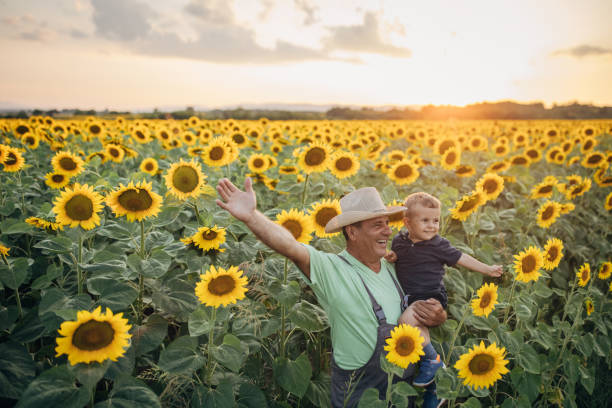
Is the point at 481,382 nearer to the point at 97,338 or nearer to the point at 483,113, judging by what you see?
the point at 97,338

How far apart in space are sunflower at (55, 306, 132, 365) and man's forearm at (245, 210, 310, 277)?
2.82 ft

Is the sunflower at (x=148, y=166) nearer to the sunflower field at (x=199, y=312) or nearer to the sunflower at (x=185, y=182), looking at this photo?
the sunflower field at (x=199, y=312)

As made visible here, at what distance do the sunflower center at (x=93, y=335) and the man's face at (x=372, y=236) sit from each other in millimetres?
1631

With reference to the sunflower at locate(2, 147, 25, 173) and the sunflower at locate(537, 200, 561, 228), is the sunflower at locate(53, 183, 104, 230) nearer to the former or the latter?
the sunflower at locate(2, 147, 25, 173)

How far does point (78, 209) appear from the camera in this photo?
2303 millimetres

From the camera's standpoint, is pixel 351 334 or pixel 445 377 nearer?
pixel 445 377

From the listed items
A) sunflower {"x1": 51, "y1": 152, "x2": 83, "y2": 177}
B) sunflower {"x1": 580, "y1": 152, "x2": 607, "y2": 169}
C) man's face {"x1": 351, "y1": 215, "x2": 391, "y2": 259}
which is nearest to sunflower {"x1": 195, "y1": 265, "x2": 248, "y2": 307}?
man's face {"x1": 351, "y1": 215, "x2": 391, "y2": 259}

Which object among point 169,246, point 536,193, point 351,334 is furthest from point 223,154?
point 536,193

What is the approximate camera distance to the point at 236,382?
2201 millimetres

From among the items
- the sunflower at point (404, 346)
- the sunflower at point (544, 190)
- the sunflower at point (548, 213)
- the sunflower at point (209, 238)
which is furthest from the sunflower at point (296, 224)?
the sunflower at point (544, 190)

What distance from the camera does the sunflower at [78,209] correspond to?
2.30 m

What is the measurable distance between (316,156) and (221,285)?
2.13 m

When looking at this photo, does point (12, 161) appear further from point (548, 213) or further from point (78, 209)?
point (548, 213)

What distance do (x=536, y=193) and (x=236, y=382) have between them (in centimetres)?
460
